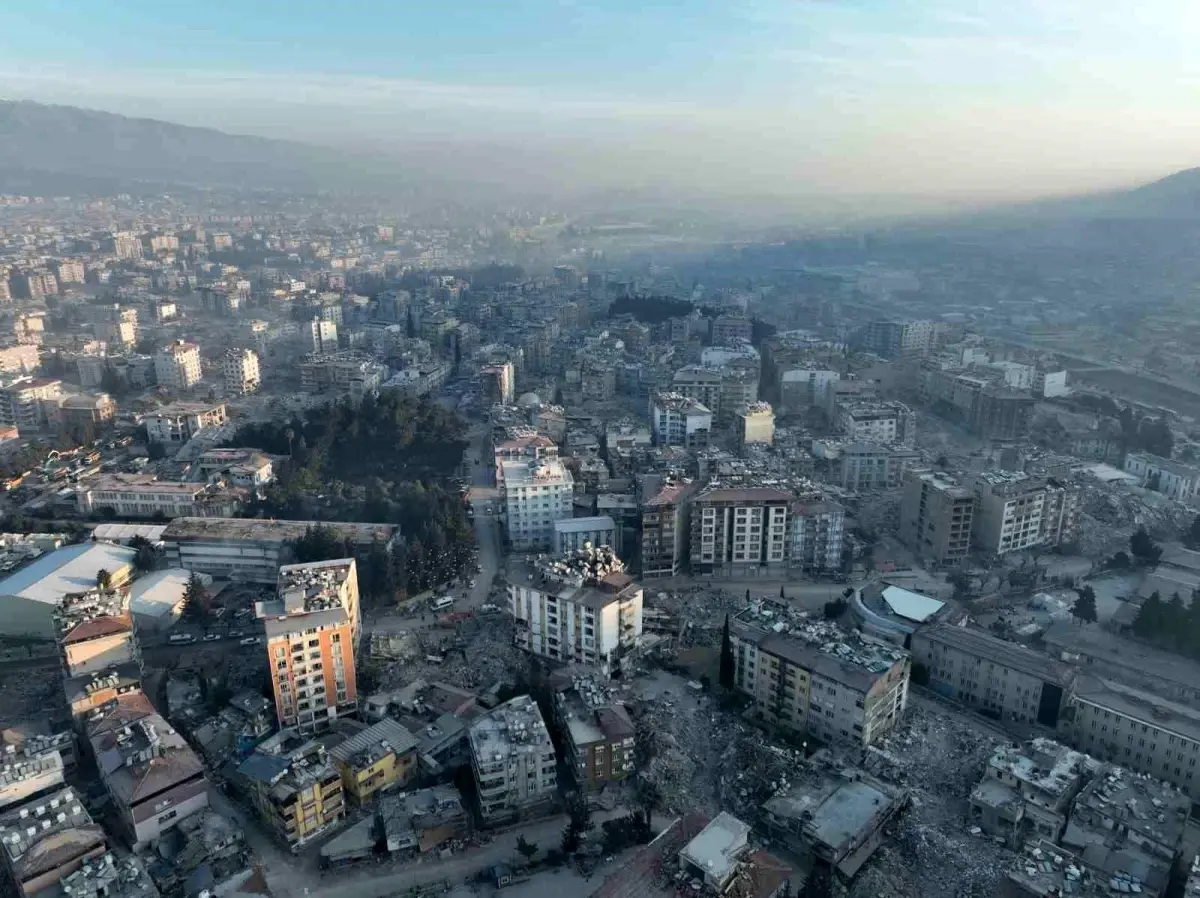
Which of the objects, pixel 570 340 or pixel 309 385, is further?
pixel 570 340

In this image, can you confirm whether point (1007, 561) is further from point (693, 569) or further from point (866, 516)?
point (693, 569)

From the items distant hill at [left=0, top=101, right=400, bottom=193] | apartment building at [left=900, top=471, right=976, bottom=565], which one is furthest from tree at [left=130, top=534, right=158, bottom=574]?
distant hill at [left=0, top=101, right=400, bottom=193]

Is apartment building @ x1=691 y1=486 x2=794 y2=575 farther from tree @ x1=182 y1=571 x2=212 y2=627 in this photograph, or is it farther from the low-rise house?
tree @ x1=182 y1=571 x2=212 y2=627

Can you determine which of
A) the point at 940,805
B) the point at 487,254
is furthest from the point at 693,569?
the point at 487,254

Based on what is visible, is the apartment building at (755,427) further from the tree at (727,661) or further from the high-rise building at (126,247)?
the high-rise building at (126,247)

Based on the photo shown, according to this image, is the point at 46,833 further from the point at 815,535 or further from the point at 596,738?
the point at 815,535

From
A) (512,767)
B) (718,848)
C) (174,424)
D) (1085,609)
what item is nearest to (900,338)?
(1085,609)

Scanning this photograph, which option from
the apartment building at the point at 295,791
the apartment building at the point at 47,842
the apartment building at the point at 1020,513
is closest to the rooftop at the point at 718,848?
the apartment building at the point at 295,791
